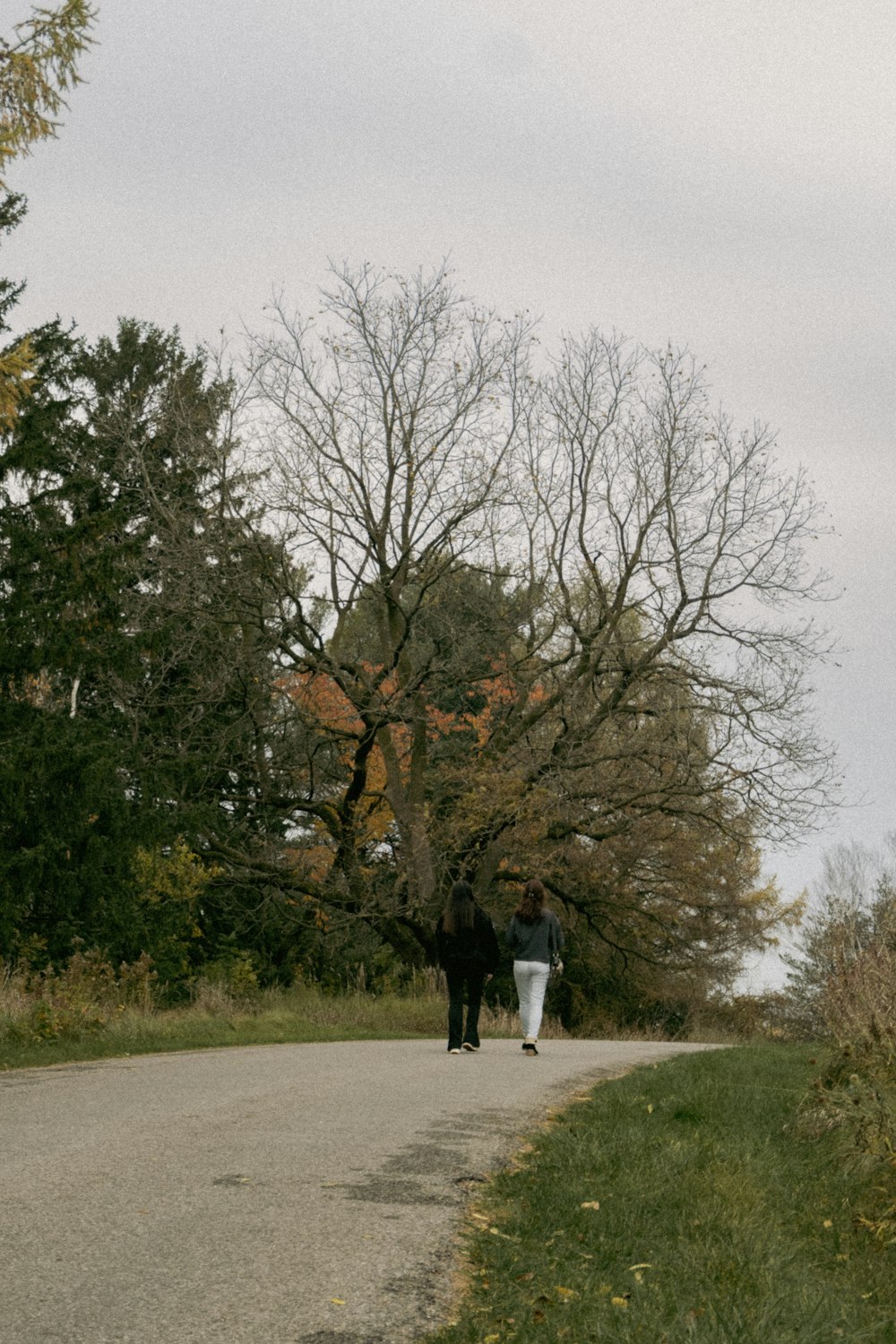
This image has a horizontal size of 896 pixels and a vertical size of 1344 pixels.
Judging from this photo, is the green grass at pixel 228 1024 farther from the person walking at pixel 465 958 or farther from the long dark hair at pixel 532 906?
the long dark hair at pixel 532 906

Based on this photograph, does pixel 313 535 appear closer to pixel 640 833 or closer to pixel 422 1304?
pixel 640 833

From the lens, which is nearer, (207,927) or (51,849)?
(51,849)

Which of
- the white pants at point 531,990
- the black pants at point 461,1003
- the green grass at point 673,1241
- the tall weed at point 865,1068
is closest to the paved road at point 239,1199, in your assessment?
the green grass at point 673,1241

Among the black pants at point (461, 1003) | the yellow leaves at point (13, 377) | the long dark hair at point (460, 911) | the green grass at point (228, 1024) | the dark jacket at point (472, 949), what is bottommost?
the green grass at point (228, 1024)

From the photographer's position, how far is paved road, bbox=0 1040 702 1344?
15.3ft

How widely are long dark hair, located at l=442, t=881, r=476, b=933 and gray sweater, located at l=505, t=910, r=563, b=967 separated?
1.80ft

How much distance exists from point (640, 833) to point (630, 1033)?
5.20 meters

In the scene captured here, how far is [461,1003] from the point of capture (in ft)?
50.6

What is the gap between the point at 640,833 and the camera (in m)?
31.3

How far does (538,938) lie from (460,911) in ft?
3.22

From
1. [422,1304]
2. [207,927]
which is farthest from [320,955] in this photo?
[422,1304]

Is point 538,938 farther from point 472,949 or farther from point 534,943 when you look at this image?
point 472,949

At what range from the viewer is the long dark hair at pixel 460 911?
15.4 m

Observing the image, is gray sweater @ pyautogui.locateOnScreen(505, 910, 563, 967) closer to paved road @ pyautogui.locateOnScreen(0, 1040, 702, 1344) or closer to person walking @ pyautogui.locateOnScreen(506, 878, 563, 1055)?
person walking @ pyautogui.locateOnScreen(506, 878, 563, 1055)
